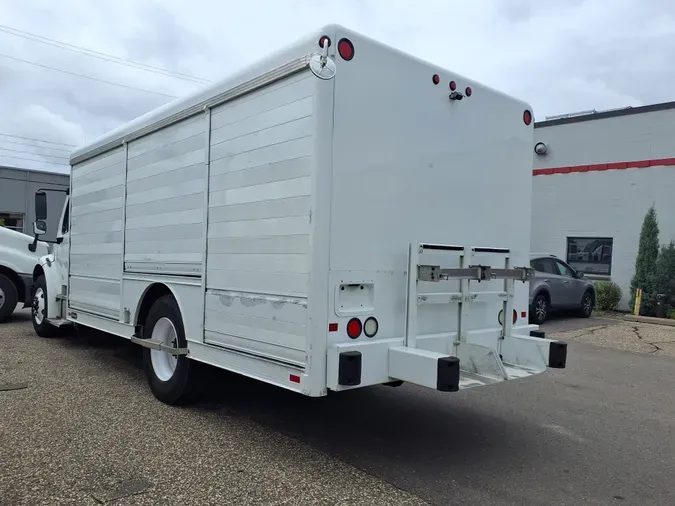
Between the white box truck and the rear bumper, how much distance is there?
0.04 feet

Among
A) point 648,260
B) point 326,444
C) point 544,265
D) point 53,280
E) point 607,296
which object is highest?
point 648,260

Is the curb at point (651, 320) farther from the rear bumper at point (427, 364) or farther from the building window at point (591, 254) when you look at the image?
the rear bumper at point (427, 364)

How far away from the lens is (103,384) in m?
6.38

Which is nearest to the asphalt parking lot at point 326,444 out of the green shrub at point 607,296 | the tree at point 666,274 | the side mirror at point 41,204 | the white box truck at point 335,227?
the white box truck at point 335,227

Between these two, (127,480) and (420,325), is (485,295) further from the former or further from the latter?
(127,480)

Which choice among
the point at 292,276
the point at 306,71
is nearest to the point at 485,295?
the point at 292,276

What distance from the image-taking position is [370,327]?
4.08 meters

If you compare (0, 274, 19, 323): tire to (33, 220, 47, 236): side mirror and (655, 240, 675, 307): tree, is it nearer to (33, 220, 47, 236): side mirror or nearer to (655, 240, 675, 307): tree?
(33, 220, 47, 236): side mirror

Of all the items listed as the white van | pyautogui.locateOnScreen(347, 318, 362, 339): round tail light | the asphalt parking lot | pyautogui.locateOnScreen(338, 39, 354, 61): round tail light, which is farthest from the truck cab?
pyautogui.locateOnScreen(338, 39, 354, 61): round tail light

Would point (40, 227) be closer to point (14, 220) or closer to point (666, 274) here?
point (666, 274)

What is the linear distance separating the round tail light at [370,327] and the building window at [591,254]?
46.7 ft

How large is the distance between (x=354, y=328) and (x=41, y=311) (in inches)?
270

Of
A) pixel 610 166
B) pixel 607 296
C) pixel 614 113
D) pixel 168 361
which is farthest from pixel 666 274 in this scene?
pixel 168 361

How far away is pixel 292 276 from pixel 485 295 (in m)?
1.92
